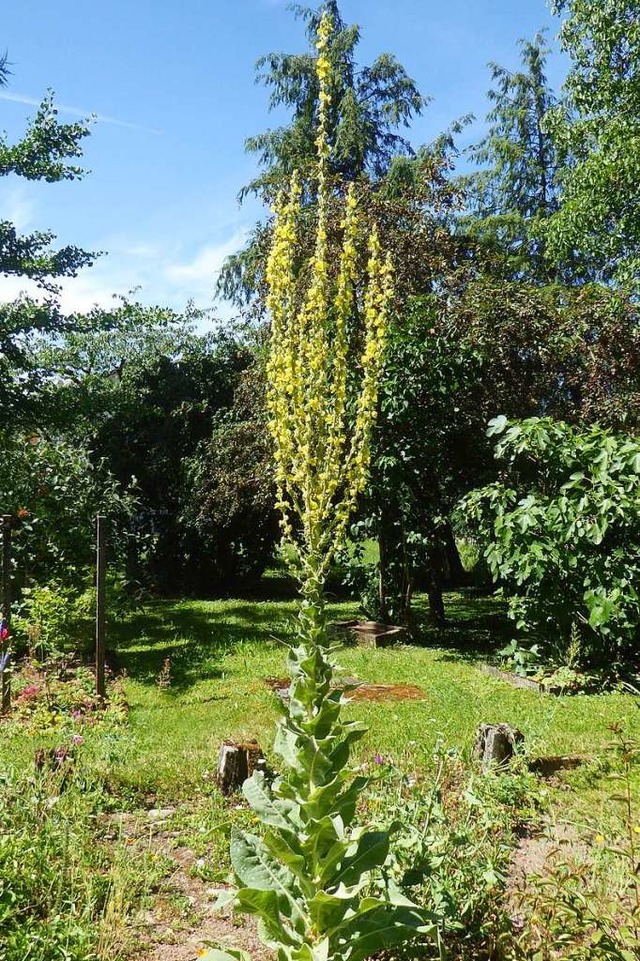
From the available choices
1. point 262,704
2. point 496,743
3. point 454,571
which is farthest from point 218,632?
point 454,571

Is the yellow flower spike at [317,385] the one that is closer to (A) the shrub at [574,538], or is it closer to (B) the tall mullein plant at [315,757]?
(B) the tall mullein plant at [315,757]

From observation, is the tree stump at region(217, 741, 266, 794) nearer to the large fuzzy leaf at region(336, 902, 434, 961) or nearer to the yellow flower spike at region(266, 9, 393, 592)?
the large fuzzy leaf at region(336, 902, 434, 961)

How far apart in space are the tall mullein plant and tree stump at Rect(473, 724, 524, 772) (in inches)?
63.6

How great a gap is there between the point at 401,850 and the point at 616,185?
36.1ft

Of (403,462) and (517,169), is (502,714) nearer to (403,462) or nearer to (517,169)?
(403,462)

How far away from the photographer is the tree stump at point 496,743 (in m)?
4.00

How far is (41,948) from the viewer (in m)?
2.48

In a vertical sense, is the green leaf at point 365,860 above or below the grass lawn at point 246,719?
above

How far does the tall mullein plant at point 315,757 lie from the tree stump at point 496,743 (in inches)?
63.6

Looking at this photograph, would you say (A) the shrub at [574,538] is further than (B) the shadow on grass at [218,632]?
No

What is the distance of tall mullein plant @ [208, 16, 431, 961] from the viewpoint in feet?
6.79

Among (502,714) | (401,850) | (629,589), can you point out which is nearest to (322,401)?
(401,850)

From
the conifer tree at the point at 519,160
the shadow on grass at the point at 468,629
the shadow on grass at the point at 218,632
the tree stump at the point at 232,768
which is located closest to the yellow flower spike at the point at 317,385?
the tree stump at the point at 232,768

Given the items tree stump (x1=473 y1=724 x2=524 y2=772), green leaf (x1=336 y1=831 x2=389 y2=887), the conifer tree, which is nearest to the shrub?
tree stump (x1=473 y1=724 x2=524 y2=772)
